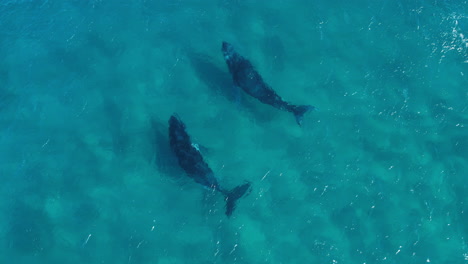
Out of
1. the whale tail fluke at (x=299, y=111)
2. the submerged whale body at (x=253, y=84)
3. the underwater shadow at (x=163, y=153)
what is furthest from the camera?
the submerged whale body at (x=253, y=84)

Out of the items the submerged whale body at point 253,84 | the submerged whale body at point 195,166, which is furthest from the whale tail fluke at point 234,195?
the submerged whale body at point 253,84

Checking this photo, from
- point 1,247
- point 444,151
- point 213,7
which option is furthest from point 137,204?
point 444,151

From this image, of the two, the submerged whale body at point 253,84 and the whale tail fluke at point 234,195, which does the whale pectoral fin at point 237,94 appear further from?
the whale tail fluke at point 234,195

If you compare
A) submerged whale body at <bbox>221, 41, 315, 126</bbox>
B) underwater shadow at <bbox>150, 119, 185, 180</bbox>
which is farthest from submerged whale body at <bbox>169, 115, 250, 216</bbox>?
submerged whale body at <bbox>221, 41, 315, 126</bbox>

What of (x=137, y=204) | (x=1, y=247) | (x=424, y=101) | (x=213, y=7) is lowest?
(x=1, y=247)

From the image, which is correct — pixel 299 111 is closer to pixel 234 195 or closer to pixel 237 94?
pixel 237 94

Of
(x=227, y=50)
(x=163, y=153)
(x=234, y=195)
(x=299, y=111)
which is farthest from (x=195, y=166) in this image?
(x=227, y=50)

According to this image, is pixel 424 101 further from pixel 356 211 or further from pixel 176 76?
pixel 176 76
